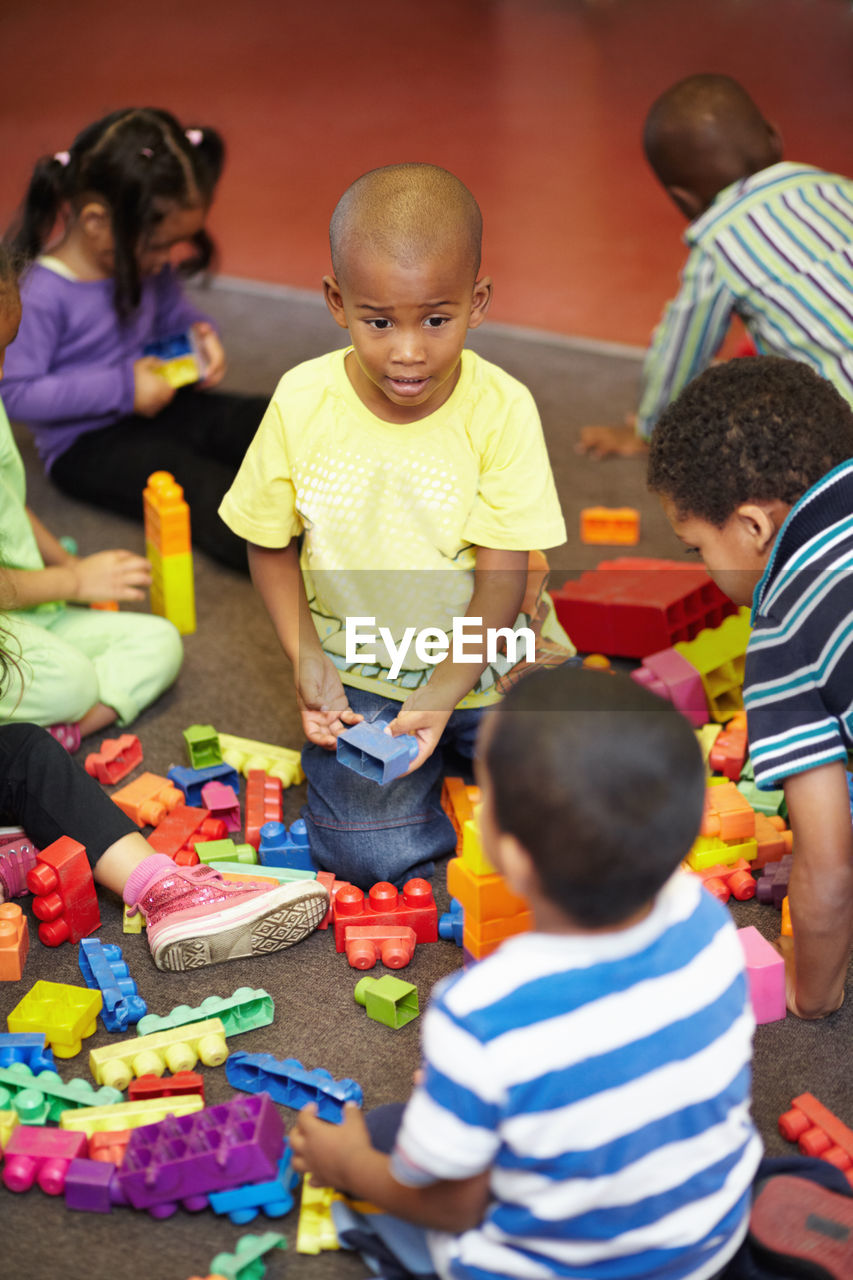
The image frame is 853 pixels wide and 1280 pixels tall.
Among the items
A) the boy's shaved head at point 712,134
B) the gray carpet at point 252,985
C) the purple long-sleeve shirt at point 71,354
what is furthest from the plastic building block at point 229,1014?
the boy's shaved head at point 712,134

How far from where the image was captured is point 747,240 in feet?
6.55

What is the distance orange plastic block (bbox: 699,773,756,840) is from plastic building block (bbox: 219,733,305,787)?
1.64 ft

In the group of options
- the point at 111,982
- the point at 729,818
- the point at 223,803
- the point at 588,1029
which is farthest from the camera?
the point at 223,803

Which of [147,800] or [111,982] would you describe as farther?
[147,800]

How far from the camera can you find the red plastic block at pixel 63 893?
1.36 m

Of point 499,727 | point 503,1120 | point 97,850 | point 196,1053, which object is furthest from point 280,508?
point 503,1120

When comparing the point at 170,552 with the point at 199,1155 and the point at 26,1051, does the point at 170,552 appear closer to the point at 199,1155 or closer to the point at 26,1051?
the point at 26,1051

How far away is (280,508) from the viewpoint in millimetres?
1516

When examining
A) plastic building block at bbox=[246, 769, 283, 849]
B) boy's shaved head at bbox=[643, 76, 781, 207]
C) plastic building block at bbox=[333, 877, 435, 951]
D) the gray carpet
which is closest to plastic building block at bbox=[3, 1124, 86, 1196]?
the gray carpet

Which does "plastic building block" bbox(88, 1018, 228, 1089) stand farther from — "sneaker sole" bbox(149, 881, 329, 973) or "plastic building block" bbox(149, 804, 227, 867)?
"plastic building block" bbox(149, 804, 227, 867)

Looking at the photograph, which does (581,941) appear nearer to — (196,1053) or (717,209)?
(196,1053)

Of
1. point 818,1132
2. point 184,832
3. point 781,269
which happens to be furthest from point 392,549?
point 781,269

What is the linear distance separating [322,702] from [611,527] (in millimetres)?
824

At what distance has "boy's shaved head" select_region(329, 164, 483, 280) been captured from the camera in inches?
50.0
